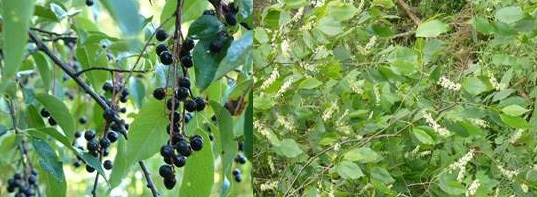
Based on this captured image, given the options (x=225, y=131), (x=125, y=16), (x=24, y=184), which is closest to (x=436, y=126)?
(x=225, y=131)

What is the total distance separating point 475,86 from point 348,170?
190 millimetres

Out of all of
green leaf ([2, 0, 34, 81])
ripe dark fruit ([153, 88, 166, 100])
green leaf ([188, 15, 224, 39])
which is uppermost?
green leaf ([2, 0, 34, 81])

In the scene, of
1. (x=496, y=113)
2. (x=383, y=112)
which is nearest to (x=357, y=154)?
(x=383, y=112)

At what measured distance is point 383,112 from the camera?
1019 mm

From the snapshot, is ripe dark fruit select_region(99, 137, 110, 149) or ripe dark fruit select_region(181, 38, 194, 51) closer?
ripe dark fruit select_region(181, 38, 194, 51)

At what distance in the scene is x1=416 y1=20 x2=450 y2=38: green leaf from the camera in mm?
978

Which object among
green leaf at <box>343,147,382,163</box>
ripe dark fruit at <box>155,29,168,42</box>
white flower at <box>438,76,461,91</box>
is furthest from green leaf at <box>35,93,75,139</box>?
white flower at <box>438,76,461,91</box>

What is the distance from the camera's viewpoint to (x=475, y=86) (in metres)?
0.98

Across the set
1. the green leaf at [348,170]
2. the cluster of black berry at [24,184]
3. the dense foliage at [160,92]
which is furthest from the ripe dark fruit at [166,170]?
the cluster of black berry at [24,184]

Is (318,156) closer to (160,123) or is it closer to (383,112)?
(383,112)

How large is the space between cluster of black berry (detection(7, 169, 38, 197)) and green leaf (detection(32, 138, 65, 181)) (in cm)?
52

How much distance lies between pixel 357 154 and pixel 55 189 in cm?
38

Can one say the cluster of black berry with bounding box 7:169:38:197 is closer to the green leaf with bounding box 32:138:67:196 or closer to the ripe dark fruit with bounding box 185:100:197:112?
the green leaf with bounding box 32:138:67:196

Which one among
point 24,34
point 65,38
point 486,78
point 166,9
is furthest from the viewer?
point 65,38
